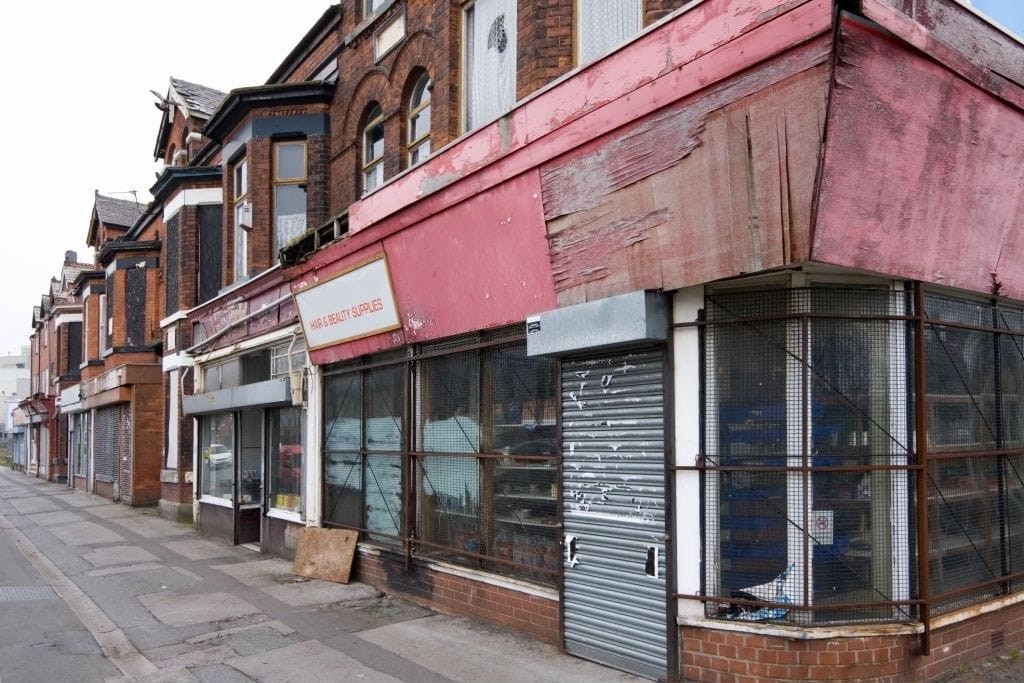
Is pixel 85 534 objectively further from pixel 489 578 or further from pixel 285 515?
pixel 489 578

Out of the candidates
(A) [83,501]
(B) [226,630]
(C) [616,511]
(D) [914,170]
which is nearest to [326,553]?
(B) [226,630]

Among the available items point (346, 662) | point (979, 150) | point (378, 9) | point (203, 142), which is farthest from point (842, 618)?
point (203, 142)

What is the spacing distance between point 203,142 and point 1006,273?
18.3 m

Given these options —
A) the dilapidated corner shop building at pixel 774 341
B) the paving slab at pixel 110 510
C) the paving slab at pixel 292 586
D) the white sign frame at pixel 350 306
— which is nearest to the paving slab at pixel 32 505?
the paving slab at pixel 110 510

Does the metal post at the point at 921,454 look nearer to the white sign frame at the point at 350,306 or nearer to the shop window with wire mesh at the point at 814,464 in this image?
the shop window with wire mesh at the point at 814,464

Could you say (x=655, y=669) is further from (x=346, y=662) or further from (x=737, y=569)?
(x=346, y=662)

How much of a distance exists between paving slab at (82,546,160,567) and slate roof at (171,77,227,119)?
10904 millimetres

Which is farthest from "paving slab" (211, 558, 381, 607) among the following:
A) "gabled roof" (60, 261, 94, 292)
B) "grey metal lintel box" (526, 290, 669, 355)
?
"gabled roof" (60, 261, 94, 292)

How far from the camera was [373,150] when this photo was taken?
42.2ft

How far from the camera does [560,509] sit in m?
7.42

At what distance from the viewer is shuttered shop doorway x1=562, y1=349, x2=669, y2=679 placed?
649cm

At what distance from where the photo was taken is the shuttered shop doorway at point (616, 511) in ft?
21.3

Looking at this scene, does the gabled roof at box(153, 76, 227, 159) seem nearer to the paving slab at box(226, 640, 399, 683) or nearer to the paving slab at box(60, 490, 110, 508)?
the paving slab at box(60, 490, 110, 508)

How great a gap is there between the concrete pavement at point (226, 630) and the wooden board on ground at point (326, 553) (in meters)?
0.20
